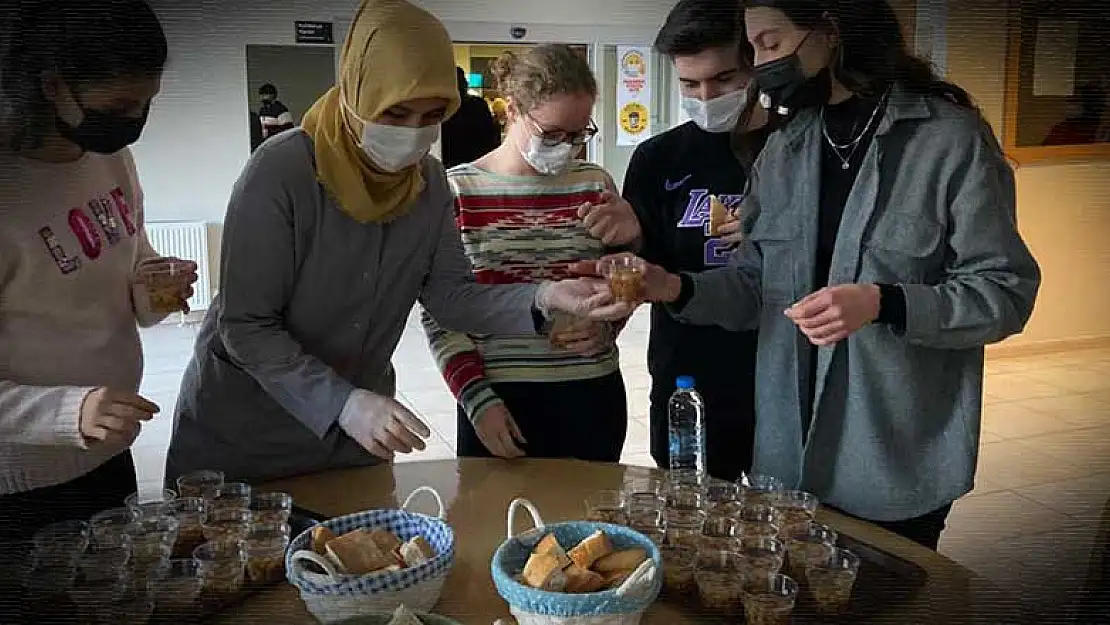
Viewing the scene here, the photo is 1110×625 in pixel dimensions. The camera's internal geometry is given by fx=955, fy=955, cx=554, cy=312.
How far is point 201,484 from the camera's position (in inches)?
37.9

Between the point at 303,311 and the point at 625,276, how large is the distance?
1.16 feet

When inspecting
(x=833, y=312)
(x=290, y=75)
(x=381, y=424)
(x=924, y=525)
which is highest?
(x=290, y=75)

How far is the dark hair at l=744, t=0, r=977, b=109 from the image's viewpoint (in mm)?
855

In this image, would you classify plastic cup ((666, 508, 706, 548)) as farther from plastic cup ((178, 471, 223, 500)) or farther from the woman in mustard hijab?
plastic cup ((178, 471, 223, 500))

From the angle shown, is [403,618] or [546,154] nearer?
[403,618]

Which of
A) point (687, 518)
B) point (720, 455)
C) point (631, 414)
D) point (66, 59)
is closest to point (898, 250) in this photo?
point (687, 518)

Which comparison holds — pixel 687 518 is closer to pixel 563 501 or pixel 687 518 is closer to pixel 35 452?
pixel 563 501

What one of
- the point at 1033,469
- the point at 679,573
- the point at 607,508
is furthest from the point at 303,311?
the point at 1033,469

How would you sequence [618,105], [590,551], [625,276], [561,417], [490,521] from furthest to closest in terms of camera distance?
[561,417], [618,105], [625,276], [490,521], [590,551]

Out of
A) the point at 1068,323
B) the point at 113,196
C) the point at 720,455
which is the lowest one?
the point at 720,455

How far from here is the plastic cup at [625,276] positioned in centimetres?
107

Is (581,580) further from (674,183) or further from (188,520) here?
(674,183)

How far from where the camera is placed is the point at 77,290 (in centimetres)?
88

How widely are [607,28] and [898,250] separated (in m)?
0.37
